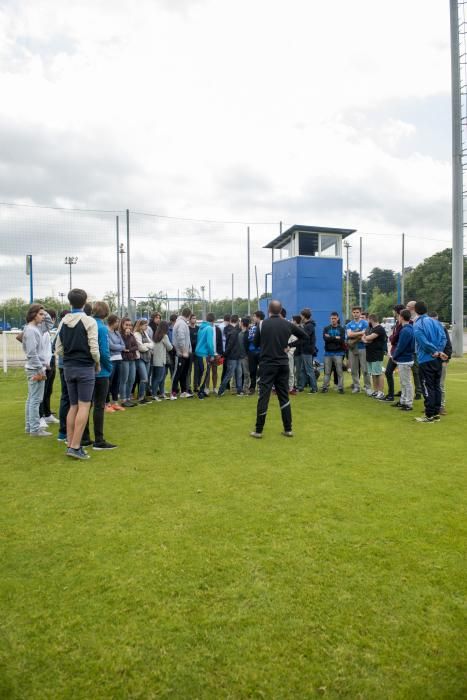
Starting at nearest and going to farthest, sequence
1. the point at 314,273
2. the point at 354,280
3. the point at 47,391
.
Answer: the point at 47,391, the point at 314,273, the point at 354,280

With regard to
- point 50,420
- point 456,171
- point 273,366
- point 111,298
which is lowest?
point 50,420

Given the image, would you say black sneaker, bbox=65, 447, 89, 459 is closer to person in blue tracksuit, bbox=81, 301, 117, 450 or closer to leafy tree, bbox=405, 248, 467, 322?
person in blue tracksuit, bbox=81, 301, 117, 450

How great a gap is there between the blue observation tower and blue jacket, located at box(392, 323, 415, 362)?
6.75m

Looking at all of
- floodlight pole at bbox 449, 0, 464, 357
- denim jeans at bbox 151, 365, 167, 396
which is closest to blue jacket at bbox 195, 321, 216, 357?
denim jeans at bbox 151, 365, 167, 396

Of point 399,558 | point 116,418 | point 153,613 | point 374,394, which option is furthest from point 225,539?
point 374,394

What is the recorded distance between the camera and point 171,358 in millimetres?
10969

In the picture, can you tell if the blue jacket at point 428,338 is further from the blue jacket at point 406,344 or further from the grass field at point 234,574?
the grass field at point 234,574

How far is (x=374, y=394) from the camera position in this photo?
1103cm

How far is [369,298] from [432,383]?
110 feet

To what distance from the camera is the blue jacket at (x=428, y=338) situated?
8.16 m

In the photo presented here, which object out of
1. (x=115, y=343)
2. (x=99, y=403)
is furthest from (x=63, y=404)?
(x=115, y=343)

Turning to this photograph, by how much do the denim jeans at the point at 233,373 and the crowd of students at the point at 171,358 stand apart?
22 millimetres

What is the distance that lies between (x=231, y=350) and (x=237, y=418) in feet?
8.35

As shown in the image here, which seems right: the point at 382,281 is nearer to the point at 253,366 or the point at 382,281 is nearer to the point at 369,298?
the point at 369,298
